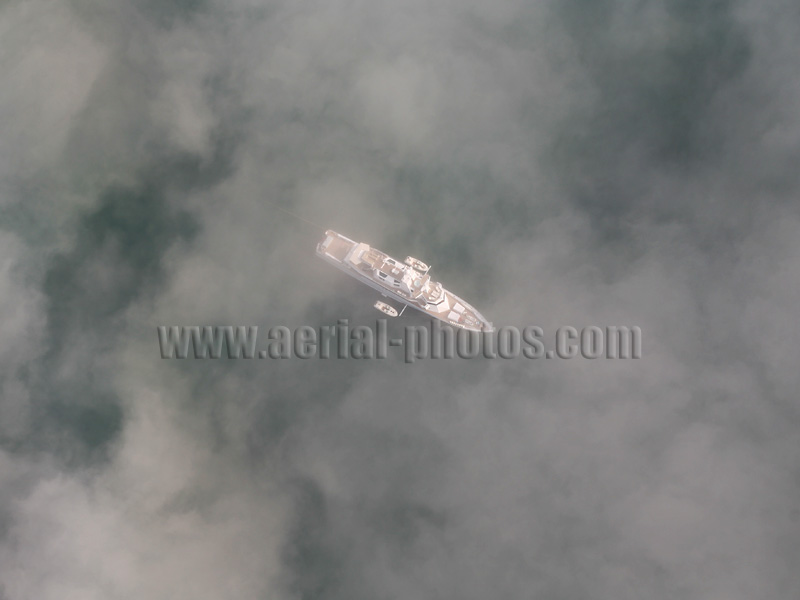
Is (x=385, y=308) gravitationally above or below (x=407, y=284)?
below

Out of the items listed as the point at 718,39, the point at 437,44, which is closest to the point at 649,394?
the point at 718,39

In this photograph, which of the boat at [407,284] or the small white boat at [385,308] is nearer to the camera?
the boat at [407,284]

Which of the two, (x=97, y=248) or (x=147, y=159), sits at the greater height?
(x=147, y=159)

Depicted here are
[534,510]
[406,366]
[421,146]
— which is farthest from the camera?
[421,146]

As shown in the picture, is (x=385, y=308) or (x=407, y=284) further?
(x=385, y=308)

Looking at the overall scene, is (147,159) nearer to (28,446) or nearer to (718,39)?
(28,446)

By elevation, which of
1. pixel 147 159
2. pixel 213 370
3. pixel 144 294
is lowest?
pixel 213 370

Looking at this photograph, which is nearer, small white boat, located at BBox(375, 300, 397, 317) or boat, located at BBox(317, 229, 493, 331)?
boat, located at BBox(317, 229, 493, 331)

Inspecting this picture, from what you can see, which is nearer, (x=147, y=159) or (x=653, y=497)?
(x=653, y=497)
